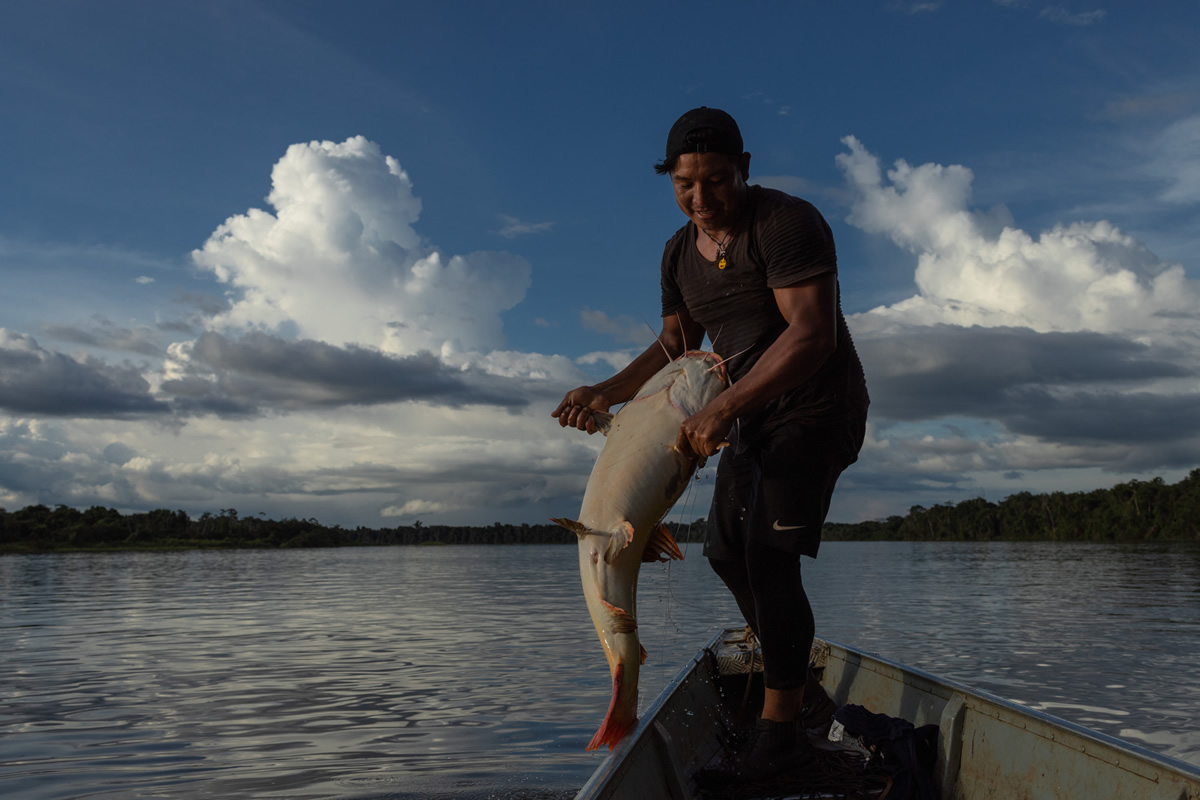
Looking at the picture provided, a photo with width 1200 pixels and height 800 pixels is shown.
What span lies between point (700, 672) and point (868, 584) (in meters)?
33.4

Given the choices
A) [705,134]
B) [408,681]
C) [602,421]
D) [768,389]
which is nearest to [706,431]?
[768,389]

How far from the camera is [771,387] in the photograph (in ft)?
9.65

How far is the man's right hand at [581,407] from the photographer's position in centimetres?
349

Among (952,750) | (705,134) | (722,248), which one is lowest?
(952,750)

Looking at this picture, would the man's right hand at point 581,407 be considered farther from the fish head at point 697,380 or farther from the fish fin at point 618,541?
the fish fin at point 618,541

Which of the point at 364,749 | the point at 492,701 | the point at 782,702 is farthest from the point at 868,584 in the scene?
the point at 782,702

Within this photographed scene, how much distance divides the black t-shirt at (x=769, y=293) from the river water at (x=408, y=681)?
175 centimetres

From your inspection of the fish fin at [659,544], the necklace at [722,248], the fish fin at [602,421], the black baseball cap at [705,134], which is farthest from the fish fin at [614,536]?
the black baseball cap at [705,134]

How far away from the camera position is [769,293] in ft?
11.1

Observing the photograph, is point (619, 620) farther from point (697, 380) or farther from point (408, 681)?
point (408, 681)

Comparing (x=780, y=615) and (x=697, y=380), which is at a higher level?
(x=697, y=380)

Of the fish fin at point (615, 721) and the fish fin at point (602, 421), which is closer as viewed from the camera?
the fish fin at point (615, 721)

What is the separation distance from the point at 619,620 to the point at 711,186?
1.68m

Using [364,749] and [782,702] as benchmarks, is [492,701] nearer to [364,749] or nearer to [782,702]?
[364,749]
